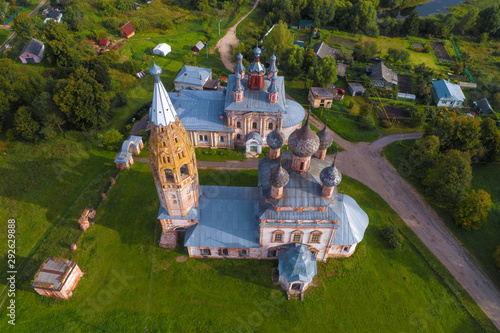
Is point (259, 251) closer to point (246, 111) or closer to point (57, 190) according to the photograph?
point (246, 111)

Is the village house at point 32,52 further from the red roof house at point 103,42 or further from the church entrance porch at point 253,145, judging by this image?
the church entrance porch at point 253,145

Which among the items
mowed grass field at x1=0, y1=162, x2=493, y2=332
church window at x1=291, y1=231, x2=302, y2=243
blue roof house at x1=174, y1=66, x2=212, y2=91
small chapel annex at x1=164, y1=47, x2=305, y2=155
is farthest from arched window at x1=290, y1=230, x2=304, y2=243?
blue roof house at x1=174, y1=66, x2=212, y2=91

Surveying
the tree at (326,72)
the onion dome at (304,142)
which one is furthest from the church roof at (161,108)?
the tree at (326,72)

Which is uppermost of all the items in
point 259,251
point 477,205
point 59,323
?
point 477,205

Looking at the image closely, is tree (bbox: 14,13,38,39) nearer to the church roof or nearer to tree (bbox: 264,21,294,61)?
tree (bbox: 264,21,294,61)

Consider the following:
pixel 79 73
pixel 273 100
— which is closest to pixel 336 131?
pixel 273 100

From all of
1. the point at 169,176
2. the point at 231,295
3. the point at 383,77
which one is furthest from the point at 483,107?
the point at 169,176

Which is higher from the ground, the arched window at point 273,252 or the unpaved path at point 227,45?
the unpaved path at point 227,45
